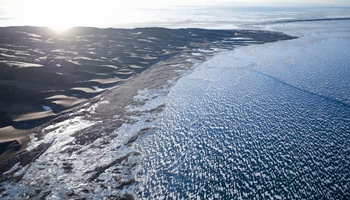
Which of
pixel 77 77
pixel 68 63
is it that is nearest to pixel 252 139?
pixel 77 77

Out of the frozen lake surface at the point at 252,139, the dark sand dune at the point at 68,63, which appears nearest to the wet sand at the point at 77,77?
the dark sand dune at the point at 68,63

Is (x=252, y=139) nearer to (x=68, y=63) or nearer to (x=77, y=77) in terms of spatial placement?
(x=77, y=77)

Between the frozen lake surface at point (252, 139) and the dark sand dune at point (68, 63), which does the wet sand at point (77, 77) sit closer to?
the dark sand dune at point (68, 63)

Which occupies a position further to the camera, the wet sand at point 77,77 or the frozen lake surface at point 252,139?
the wet sand at point 77,77

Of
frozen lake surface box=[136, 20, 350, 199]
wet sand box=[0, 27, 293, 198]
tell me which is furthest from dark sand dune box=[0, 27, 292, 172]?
frozen lake surface box=[136, 20, 350, 199]

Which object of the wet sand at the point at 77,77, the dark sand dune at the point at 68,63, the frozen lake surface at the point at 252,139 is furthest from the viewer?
the dark sand dune at the point at 68,63

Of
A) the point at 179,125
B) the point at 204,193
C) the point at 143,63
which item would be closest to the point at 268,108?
the point at 179,125
